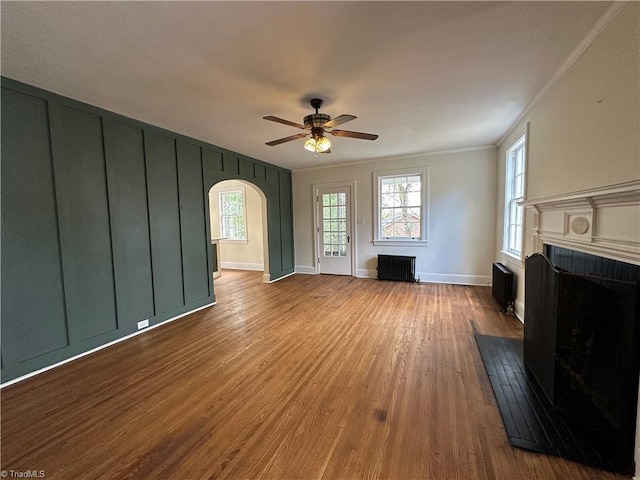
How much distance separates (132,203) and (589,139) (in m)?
4.55

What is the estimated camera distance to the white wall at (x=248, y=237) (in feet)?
24.4

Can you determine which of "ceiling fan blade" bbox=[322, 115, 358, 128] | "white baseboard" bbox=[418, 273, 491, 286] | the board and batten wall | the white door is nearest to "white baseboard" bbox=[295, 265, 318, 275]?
the white door

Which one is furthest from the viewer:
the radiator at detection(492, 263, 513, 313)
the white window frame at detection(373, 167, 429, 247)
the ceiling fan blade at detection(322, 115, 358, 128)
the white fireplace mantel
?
the white window frame at detection(373, 167, 429, 247)

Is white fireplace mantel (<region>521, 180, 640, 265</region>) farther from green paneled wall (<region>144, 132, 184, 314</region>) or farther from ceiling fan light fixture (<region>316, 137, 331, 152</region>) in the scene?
green paneled wall (<region>144, 132, 184, 314</region>)

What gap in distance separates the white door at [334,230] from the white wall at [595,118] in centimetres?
391

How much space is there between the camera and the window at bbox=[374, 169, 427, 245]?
18.6ft

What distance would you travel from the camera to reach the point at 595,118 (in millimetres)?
1888

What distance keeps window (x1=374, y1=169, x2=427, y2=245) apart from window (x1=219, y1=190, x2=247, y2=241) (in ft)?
12.7

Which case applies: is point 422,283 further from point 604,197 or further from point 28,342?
point 28,342

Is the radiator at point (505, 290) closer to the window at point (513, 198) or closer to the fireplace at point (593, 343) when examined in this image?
the window at point (513, 198)

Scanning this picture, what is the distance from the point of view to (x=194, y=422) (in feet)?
6.10

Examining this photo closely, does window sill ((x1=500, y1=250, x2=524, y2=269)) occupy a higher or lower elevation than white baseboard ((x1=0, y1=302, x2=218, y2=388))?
higher

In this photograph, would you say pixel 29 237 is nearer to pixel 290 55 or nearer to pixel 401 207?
pixel 290 55

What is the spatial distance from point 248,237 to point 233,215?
86 centimetres
